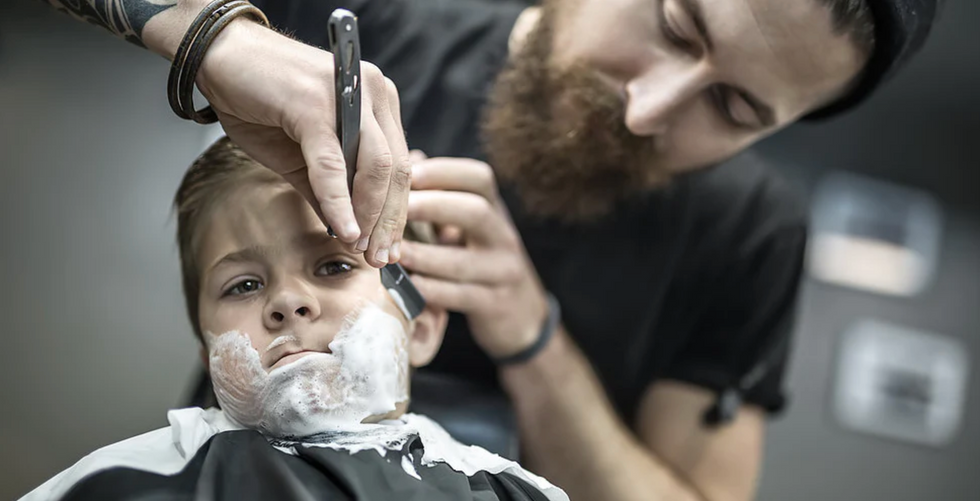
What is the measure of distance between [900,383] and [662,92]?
3.76 ft

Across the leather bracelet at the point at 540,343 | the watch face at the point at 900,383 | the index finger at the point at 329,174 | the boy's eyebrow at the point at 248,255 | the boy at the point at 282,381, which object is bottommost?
the watch face at the point at 900,383

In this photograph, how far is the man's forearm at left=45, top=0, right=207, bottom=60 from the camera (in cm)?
72

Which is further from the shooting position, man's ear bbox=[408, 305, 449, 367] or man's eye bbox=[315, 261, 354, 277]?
man's ear bbox=[408, 305, 449, 367]

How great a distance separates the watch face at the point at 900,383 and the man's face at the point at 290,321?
52.6 inches

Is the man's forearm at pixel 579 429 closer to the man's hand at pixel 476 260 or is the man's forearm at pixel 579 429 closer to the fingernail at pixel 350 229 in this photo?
the man's hand at pixel 476 260

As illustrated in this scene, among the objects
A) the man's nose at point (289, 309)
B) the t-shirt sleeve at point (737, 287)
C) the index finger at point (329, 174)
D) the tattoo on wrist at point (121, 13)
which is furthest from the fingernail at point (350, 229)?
the t-shirt sleeve at point (737, 287)

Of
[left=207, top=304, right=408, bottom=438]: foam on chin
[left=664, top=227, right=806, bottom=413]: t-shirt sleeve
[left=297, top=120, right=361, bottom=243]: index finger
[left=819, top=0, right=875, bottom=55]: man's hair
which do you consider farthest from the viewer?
[left=664, top=227, right=806, bottom=413]: t-shirt sleeve

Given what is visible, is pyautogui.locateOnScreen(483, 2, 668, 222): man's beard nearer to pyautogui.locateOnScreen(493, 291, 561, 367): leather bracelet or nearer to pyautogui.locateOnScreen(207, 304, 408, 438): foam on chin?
pyautogui.locateOnScreen(493, 291, 561, 367): leather bracelet

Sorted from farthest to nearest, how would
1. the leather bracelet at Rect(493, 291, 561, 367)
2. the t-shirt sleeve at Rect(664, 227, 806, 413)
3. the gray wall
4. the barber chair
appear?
the gray wall → the t-shirt sleeve at Rect(664, 227, 806, 413) → the leather bracelet at Rect(493, 291, 561, 367) → the barber chair

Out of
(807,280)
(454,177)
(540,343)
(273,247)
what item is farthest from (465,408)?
(807,280)

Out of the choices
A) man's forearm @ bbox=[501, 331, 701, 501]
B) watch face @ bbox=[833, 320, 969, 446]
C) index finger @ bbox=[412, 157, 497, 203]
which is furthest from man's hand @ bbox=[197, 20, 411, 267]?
watch face @ bbox=[833, 320, 969, 446]

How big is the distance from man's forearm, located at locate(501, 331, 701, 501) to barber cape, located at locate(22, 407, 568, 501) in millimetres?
273

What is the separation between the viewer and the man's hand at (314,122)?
2.21 feet

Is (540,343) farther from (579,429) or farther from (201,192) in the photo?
(201,192)
